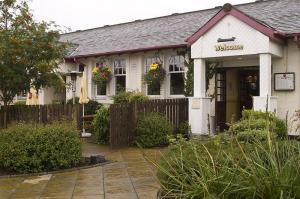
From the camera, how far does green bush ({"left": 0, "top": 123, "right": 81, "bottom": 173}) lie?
9.13m

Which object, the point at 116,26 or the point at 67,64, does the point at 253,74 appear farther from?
the point at 116,26

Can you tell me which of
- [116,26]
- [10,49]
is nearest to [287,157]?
[10,49]

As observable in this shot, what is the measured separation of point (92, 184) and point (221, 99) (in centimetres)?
885

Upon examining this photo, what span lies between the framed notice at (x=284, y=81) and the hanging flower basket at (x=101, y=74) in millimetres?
8087

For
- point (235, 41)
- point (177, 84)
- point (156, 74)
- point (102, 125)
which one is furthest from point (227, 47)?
point (102, 125)

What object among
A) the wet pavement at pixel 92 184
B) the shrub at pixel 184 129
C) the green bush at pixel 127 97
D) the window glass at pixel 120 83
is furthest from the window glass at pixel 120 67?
the wet pavement at pixel 92 184

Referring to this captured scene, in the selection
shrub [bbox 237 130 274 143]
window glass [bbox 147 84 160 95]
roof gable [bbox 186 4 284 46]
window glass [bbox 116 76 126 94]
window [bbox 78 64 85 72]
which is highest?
roof gable [bbox 186 4 284 46]

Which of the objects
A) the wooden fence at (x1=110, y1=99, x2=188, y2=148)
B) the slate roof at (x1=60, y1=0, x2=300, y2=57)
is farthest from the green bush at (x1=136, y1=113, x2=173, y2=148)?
the slate roof at (x1=60, y1=0, x2=300, y2=57)

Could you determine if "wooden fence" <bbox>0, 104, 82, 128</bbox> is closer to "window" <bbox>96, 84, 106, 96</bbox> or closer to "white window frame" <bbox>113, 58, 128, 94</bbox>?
"white window frame" <bbox>113, 58, 128, 94</bbox>

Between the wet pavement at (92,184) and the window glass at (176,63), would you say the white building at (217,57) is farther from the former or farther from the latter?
the wet pavement at (92,184)

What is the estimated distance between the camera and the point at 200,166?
182 inches

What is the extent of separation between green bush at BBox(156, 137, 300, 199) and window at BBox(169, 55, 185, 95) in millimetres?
11623

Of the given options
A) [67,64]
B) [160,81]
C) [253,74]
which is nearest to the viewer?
[253,74]

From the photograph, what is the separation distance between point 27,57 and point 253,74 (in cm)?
844
